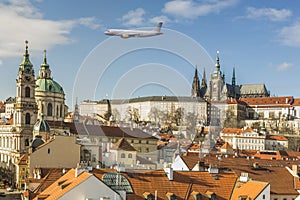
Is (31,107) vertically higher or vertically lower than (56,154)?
higher

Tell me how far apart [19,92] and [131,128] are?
20733 millimetres

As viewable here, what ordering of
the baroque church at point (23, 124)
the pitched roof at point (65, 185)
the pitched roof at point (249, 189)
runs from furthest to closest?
1. the baroque church at point (23, 124)
2. the pitched roof at point (249, 189)
3. the pitched roof at point (65, 185)

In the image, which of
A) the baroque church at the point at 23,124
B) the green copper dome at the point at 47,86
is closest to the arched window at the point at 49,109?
the green copper dome at the point at 47,86

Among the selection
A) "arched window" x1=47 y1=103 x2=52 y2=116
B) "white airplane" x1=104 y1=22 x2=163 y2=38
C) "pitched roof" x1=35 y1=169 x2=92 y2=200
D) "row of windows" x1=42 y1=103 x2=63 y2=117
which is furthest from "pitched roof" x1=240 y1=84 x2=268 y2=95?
"pitched roof" x1=35 y1=169 x2=92 y2=200

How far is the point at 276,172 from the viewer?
34188 millimetres

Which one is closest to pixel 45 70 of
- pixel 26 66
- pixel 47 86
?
pixel 47 86

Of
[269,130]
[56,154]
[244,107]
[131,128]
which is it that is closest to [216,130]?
[269,130]

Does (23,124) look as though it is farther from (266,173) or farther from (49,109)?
(266,173)

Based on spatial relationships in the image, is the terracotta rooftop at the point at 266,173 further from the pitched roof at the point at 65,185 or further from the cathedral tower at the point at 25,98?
the cathedral tower at the point at 25,98

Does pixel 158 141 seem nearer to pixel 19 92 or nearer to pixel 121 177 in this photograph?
pixel 19 92

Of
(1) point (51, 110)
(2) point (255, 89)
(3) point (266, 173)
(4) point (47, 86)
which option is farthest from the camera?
(2) point (255, 89)

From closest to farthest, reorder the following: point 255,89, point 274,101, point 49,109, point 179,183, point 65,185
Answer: point 65,185, point 179,183, point 49,109, point 274,101, point 255,89

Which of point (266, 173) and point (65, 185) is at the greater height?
point (65, 185)

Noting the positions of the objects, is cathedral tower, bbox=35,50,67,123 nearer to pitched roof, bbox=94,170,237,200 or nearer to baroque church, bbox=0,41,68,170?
baroque church, bbox=0,41,68,170
